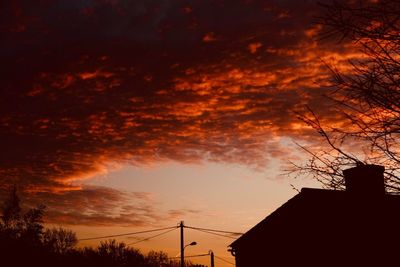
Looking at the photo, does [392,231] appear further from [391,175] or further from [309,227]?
[391,175]

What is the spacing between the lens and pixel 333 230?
16.7m

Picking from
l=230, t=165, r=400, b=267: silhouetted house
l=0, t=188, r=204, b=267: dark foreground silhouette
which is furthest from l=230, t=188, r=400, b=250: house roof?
l=0, t=188, r=204, b=267: dark foreground silhouette

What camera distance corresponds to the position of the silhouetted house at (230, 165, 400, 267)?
14.7 m

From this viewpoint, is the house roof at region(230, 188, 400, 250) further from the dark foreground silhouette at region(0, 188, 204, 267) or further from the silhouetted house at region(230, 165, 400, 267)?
the dark foreground silhouette at region(0, 188, 204, 267)

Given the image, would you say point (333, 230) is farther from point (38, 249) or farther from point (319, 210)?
point (38, 249)

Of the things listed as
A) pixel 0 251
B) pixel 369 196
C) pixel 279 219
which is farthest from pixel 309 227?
pixel 0 251

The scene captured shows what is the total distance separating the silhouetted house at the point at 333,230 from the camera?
1471 cm

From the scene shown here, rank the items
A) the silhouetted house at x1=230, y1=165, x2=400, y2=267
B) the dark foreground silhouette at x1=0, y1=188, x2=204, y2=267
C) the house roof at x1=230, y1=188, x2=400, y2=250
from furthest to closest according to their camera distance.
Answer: the dark foreground silhouette at x1=0, y1=188, x2=204, y2=267 → the house roof at x1=230, y1=188, x2=400, y2=250 → the silhouetted house at x1=230, y1=165, x2=400, y2=267

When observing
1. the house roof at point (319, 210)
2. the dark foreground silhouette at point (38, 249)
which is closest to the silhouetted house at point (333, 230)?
the house roof at point (319, 210)

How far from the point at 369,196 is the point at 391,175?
9038 mm

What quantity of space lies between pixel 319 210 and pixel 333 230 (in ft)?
3.97

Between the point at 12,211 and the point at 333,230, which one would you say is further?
the point at 12,211

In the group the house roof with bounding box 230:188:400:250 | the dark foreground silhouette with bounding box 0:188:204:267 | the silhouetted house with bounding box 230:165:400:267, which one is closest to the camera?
the silhouetted house with bounding box 230:165:400:267

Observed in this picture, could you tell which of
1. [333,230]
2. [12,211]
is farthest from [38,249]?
[333,230]
